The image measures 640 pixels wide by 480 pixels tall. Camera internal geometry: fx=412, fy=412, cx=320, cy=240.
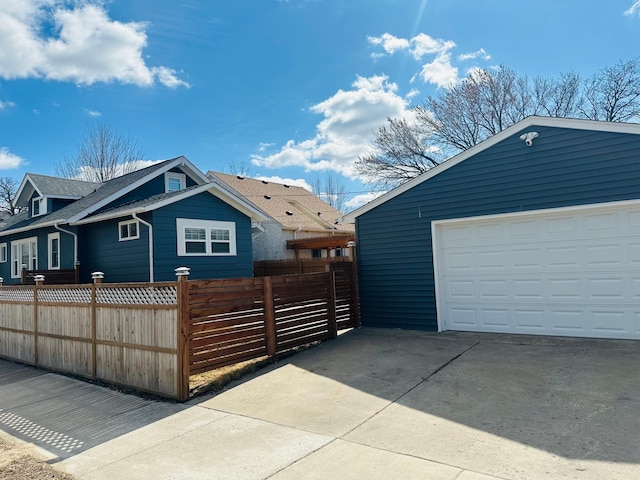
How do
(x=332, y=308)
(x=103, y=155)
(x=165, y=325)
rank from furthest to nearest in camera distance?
(x=103, y=155) < (x=332, y=308) < (x=165, y=325)

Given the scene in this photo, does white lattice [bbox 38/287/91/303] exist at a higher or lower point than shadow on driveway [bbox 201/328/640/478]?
higher

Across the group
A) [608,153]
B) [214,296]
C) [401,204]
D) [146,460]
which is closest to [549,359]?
[608,153]

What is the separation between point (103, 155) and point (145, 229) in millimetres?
20620

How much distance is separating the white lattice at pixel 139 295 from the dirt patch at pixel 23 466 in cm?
203

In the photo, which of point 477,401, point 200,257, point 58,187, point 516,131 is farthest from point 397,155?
point 477,401

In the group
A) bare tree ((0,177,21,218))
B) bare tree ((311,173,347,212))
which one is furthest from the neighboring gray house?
bare tree ((0,177,21,218))

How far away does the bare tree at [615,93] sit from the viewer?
1855 centimetres

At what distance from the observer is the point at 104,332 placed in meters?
6.32

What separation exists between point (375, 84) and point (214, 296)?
46.6 feet

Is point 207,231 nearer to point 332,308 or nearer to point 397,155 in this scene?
point 332,308

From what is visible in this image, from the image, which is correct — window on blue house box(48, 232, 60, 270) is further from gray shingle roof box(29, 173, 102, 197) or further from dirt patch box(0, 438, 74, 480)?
dirt patch box(0, 438, 74, 480)

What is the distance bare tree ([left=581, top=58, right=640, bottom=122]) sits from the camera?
18.5 metres

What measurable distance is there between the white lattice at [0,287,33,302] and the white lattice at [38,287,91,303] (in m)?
0.52

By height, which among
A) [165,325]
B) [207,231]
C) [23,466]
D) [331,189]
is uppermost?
[331,189]
